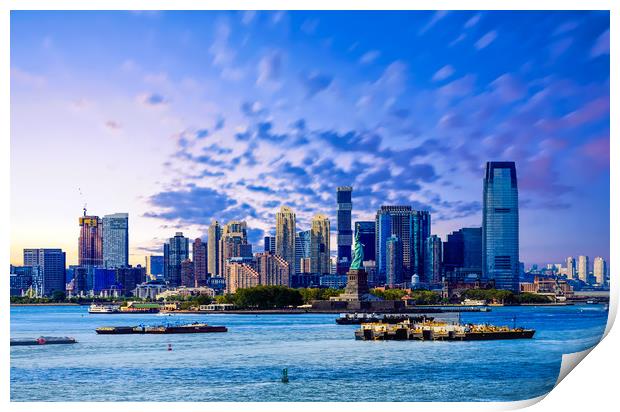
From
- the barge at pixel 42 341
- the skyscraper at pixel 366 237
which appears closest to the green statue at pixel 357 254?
the skyscraper at pixel 366 237

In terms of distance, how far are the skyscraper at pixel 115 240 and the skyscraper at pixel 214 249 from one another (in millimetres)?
2850

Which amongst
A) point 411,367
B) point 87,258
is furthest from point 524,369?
point 87,258

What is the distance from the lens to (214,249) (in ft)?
122

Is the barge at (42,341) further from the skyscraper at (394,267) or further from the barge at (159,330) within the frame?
the skyscraper at (394,267)

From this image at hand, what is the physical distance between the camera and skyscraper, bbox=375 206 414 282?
34344 mm

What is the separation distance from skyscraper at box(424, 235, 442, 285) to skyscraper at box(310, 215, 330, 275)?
14.5ft

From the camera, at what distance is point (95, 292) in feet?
131

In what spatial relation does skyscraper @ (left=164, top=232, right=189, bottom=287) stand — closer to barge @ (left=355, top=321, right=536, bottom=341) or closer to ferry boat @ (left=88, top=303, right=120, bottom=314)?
ferry boat @ (left=88, top=303, right=120, bottom=314)

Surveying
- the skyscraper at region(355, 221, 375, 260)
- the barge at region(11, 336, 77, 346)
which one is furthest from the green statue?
the barge at region(11, 336, 77, 346)

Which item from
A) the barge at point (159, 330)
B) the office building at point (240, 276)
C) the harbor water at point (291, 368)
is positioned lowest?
the barge at point (159, 330)

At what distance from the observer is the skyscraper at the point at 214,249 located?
3366cm

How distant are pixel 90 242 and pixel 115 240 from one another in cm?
160
